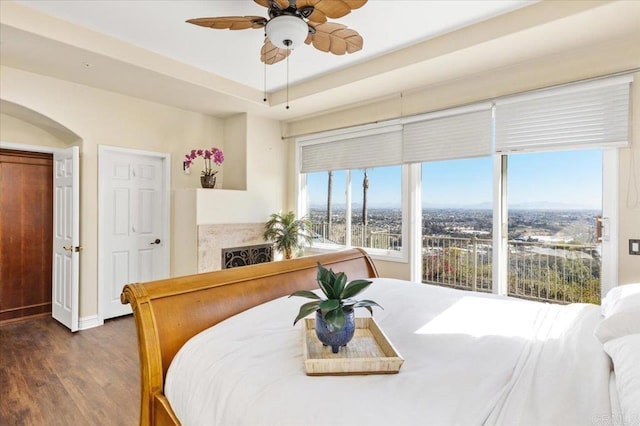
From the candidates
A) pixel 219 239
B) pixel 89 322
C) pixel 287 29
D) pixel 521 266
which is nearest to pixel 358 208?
pixel 219 239

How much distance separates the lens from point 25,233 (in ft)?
12.8

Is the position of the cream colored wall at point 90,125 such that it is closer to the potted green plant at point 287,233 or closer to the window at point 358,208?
the potted green plant at point 287,233

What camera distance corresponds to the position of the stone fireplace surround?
4.02 metres

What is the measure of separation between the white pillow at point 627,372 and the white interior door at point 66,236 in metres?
4.28

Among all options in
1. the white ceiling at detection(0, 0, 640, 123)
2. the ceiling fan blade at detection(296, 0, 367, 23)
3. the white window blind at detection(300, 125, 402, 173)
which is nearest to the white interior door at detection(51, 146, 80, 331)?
the white ceiling at detection(0, 0, 640, 123)

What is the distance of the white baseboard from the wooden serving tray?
132 inches

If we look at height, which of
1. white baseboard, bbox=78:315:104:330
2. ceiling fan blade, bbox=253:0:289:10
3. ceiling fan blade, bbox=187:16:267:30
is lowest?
white baseboard, bbox=78:315:104:330

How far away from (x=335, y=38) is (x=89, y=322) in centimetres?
383

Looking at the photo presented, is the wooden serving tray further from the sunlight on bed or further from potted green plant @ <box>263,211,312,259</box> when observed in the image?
potted green plant @ <box>263,211,312,259</box>

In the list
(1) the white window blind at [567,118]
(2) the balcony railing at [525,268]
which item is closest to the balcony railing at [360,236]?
(2) the balcony railing at [525,268]

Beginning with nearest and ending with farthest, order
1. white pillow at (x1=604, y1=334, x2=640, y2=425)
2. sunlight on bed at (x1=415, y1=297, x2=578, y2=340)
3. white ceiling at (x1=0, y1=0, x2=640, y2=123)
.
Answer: white pillow at (x1=604, y1=334, x2=640, y2=425) < sunlight on bed at (x1=415, y1=297, x2=578, y2=340) < white ceiling at (x1=0, y1=0, x2=640, y2=123)

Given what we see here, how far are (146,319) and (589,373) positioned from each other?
1641 mm

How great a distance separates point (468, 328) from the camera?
1.55 meters

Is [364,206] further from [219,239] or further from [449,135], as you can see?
[219,239]
